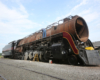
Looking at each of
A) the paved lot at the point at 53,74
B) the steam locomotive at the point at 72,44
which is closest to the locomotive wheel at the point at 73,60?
the steam locomotive at the point at 72,44

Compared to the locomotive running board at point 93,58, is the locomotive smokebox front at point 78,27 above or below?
above

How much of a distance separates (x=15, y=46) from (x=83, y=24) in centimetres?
1282

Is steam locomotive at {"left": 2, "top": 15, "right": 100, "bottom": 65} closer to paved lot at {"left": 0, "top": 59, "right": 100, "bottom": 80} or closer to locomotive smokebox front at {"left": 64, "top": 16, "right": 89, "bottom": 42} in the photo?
locomotive smokebox front at {"left": 64, "top": 16, "right": 89, "bottom": 42}

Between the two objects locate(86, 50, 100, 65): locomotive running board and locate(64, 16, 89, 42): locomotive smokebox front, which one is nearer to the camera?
locate(86, 50, 100, 65): locomotive running board

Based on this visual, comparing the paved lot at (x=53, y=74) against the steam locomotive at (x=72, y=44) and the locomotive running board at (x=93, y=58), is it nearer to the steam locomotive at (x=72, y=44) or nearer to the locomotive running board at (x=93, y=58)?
the locomotive running board at (x=93, y=58)

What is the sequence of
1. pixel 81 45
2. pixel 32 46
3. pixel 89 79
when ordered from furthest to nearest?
pixel 32 46 → pixel 81 45 → pixel 89 79

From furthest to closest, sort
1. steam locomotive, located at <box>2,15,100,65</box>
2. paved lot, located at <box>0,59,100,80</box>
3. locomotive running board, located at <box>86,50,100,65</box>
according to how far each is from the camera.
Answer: steam locomotive, located at <box>2,15,100,65</box> < locomotive running board, located at <box>86,50,100,65</box> < paved lot, located at <box>0,59,100,80</box>

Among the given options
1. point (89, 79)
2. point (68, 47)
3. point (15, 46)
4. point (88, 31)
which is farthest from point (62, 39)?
point (15, 46)

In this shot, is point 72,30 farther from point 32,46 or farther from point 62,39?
point 32,46

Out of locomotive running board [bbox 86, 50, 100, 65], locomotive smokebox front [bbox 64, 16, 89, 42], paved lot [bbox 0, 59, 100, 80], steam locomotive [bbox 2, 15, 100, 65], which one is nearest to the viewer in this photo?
paved lot [bbox 0, 59, 100, 80]

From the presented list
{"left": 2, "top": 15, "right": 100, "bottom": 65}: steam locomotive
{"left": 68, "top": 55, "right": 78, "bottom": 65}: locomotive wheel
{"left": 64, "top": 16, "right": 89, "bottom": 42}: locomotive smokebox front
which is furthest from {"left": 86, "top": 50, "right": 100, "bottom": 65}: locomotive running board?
{"left": 64, "top": 16, "right": 89, "bottom": 42}: locomotive smokebox front

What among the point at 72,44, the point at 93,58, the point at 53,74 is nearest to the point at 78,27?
the point at 72,44

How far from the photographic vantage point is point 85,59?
5.93 metres

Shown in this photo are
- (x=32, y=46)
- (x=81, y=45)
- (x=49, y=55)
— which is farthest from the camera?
(x=32, y=46)
